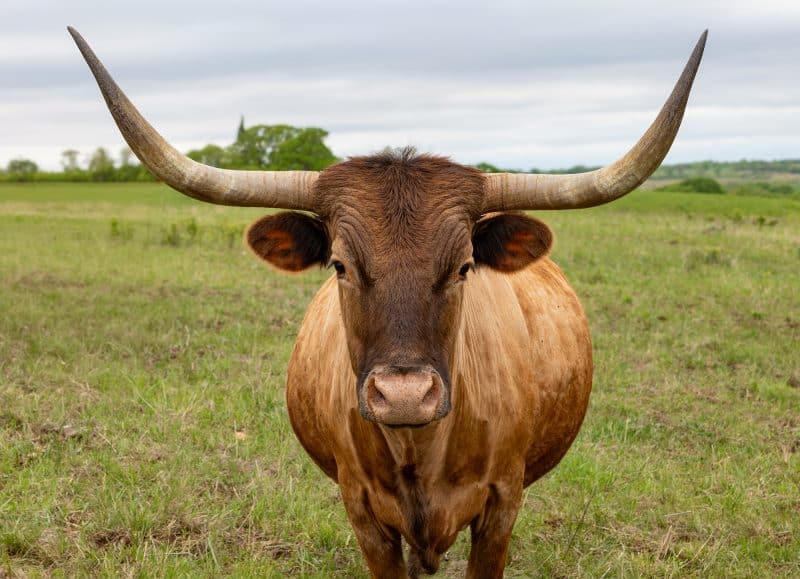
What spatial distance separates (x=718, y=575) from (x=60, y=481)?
412cm

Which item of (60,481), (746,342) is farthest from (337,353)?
(746,342)

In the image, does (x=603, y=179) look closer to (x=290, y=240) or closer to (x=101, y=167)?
(x=290, y=240)

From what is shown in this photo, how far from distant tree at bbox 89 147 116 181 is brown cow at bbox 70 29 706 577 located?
67049 millimetres

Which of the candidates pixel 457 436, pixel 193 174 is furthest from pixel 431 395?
pixel 193 174

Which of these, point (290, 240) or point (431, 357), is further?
point (290, 240)

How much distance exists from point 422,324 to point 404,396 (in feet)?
1.16

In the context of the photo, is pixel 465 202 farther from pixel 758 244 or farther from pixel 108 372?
pixel 758 244

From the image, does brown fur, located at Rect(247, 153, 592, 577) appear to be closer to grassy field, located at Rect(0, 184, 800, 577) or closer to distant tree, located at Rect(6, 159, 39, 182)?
grassy field, located at Rect(0, 184, 800, 577)

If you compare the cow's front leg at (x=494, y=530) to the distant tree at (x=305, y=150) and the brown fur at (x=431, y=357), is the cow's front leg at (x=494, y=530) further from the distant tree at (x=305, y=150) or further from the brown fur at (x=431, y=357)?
the distant tree at (x=305, y=150)

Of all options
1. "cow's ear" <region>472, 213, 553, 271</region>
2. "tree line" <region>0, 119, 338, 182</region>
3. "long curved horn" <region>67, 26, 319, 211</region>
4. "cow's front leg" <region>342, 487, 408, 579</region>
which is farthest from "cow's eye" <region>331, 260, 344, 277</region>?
"tree line" <region>0, 119, 338, 182</region>

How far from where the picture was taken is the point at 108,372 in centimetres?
872

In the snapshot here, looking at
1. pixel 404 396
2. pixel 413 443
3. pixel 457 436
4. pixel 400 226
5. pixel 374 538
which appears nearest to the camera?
pixel 404 396

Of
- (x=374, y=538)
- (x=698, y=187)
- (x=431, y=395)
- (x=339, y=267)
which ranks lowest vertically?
(x=374, y=538)

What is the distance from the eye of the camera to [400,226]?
3.76 m
